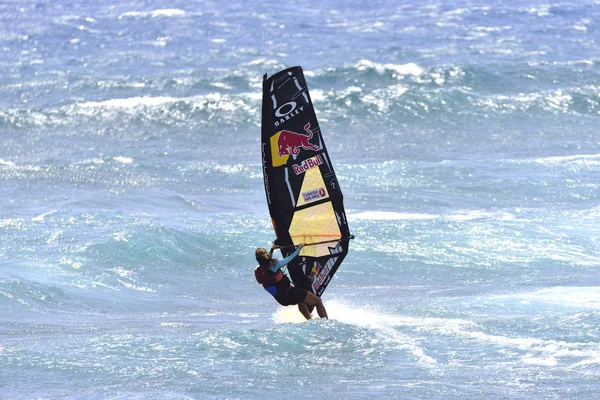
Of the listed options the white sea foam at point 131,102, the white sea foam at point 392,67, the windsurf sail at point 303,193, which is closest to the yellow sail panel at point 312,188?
the windsurf sail at point 303,193

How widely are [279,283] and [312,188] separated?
1142 mm

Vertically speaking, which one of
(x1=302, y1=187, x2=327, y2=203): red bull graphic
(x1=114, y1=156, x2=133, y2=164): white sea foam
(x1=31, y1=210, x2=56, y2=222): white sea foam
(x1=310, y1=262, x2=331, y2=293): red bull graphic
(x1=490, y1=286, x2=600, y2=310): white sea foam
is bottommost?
(x1=114, y1=156, x2=133, y2=164): white sea foam

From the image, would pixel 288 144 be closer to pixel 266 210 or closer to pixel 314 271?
pixel 314 271

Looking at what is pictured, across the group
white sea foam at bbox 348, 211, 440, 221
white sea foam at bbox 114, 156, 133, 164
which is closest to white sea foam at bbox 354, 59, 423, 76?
white sea foam at bbox 114, 156, 133, 164

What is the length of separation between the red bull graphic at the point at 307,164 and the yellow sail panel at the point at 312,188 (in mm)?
38

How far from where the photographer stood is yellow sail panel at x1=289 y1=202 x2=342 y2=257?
34.2 feet

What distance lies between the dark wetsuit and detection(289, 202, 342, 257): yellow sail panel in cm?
43

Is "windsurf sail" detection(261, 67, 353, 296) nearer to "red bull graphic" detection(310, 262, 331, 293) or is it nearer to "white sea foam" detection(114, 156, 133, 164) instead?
"red bull graphic" detection(310, 262, 331, 293)

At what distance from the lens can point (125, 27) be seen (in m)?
36.6

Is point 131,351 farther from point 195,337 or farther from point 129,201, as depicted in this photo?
point 129,201

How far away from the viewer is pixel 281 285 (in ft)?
32.1

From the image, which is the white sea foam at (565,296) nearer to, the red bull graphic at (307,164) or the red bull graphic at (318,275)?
the red bull graphic at (318,275)

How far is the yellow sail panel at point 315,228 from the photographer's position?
10.4 m

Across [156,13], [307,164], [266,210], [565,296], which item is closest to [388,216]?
[266,210]
